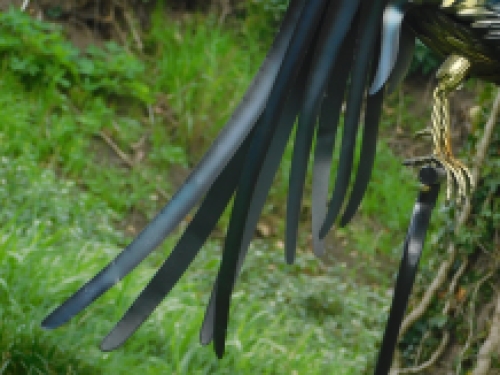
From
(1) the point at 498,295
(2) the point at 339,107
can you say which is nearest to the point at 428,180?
(2) the point at 339,107

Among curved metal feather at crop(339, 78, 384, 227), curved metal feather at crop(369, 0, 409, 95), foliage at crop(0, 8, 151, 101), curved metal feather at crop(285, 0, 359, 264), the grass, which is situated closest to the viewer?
curved metal feather at crop(369, 0, 409, 95)

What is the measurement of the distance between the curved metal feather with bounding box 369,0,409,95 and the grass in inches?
48.0

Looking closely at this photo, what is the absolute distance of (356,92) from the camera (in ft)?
5.59

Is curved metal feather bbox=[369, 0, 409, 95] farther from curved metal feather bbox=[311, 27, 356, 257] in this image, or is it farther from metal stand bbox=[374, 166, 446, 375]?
metal stand bbox=[374, 166, 446, 375]

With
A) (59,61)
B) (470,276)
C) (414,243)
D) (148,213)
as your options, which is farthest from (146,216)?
(414,243)

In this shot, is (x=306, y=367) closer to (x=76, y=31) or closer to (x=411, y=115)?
(x=76, y=31)

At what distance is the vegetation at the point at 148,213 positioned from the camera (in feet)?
7.80

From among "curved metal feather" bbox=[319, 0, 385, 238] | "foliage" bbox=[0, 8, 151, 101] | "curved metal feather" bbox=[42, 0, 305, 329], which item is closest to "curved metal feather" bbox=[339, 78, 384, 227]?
"curved metal feather" bbox=[319, 0, 385, 238]

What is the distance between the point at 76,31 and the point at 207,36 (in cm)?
88

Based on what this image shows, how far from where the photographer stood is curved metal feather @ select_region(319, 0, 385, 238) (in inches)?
63.9

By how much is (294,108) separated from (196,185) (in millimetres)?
288

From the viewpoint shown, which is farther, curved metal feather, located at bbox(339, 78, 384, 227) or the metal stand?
curved metal feather, located at bbox(339, 78, 384, 227)

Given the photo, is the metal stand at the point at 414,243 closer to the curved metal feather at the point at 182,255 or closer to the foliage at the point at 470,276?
the curved metal feather at the point at 182,255

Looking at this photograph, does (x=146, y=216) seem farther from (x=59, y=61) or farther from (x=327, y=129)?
(x=327, y=129)
